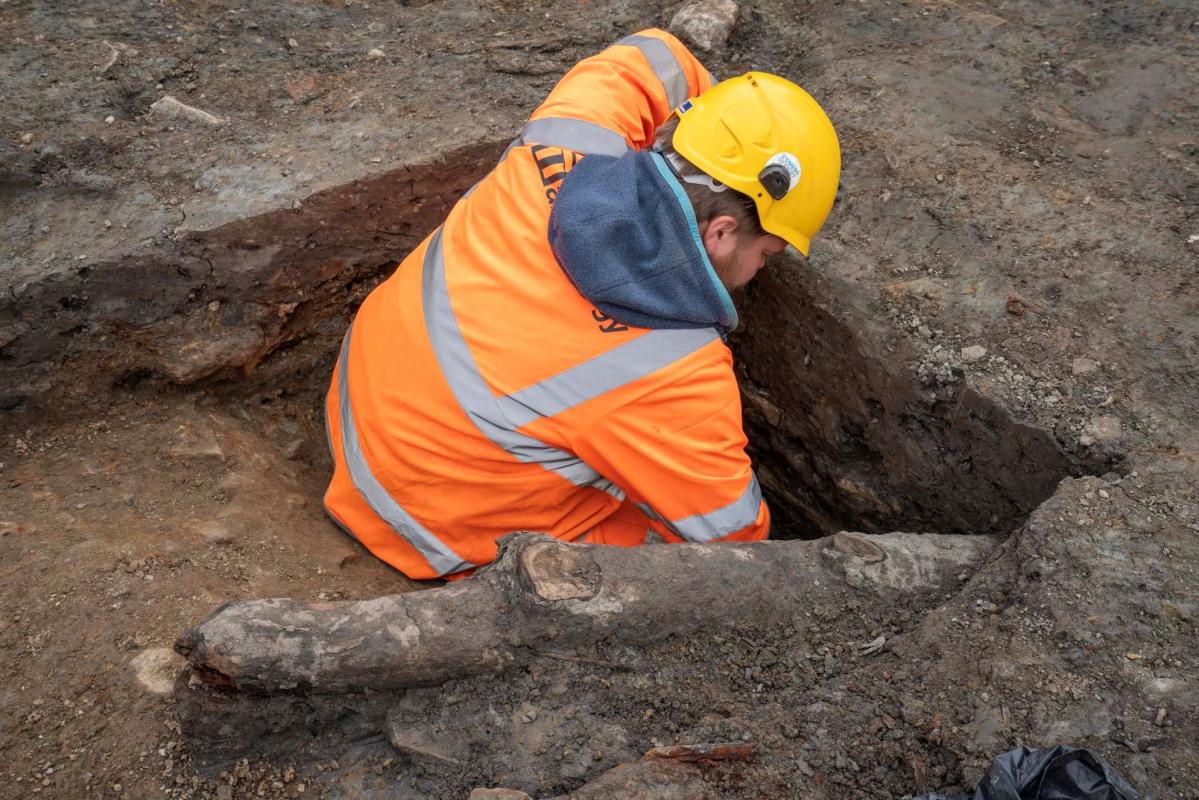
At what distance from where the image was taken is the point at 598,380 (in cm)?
207

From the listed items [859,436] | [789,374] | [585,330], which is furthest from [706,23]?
[585,330]

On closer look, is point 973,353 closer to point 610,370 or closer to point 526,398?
point 610,370

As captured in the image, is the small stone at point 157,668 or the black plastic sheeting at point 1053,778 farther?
the small stone at point 157,668

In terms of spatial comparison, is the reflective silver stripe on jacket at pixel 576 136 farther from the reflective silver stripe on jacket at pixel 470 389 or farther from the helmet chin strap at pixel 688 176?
the reflective silver stripe on jacket at pixel 470 389

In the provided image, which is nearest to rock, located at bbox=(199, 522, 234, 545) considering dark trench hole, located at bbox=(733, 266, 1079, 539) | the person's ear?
the person's ear

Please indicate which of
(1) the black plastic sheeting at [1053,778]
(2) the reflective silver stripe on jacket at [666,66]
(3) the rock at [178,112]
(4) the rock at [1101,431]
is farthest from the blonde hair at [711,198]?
(3) the rock at [178,112]

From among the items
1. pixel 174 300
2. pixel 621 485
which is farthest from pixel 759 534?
pixel 174 300

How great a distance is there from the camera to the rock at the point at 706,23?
11.1 ft

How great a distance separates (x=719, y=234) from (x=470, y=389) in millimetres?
694

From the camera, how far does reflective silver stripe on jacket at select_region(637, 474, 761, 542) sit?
7.18ft

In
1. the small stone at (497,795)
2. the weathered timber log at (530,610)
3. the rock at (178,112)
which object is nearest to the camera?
the small stone at (497,795)

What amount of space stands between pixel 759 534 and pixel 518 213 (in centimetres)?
100

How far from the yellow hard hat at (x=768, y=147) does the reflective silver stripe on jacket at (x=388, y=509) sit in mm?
1126

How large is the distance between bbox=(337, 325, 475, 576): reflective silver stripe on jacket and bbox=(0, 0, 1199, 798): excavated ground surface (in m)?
0.14
